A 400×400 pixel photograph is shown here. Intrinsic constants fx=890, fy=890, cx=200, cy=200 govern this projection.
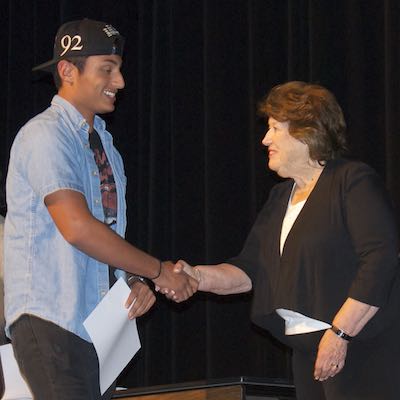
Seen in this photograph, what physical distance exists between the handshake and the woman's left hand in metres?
0.46

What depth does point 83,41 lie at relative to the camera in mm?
2480

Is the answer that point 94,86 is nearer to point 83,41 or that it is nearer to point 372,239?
point 83,41

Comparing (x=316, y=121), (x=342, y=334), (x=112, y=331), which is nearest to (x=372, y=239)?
(x=342, y=334)

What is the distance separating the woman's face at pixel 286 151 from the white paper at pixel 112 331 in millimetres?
649

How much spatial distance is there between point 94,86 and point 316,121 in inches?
25.8

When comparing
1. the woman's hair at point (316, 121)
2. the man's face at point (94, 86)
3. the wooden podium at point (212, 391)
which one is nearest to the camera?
the man's face at point (94, 86)

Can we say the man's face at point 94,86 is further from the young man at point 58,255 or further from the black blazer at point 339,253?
the black blazer at point 339,253

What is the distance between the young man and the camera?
216cm

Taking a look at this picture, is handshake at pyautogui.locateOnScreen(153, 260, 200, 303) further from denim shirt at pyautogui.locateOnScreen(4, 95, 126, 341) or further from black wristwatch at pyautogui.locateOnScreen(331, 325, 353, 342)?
black wristwatch at pyautogui.locateOnScreen(331, 325, 353, 342)

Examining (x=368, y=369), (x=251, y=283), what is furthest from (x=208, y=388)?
(x=368, y=369)

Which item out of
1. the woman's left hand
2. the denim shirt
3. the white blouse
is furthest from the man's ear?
the woman's left hand

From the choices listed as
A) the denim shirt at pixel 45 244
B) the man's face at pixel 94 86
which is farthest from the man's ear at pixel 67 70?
the denim shirt at pixel 45 244

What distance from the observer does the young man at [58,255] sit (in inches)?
85.0

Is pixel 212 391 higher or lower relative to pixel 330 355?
lower
